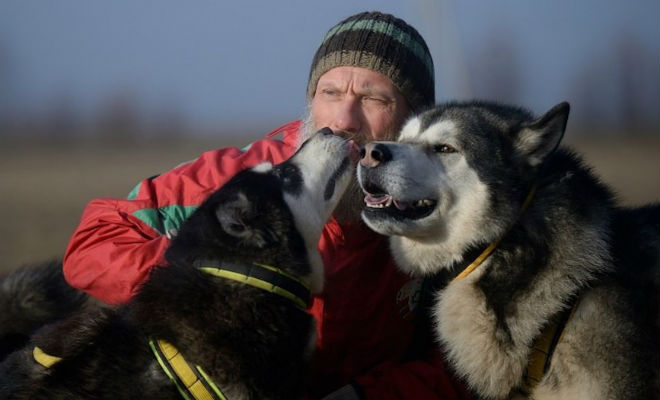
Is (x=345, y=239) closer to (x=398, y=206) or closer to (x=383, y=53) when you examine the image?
(x=398, y=206)

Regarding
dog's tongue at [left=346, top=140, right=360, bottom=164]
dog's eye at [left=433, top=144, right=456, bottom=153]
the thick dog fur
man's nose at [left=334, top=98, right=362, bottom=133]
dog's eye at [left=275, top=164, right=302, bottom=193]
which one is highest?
dog's eye at [left=433, top=144, right=456, bottom=153]

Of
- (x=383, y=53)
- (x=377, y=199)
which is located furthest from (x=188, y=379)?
(x=383, y=53)

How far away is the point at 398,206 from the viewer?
3.99 m

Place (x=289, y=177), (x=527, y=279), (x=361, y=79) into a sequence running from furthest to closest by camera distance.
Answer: (x=361, y=79), (x=289, y=177), (x=527, y=279)

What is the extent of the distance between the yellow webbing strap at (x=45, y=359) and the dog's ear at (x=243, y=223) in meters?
0.92

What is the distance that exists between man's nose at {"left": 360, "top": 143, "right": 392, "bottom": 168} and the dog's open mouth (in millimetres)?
139

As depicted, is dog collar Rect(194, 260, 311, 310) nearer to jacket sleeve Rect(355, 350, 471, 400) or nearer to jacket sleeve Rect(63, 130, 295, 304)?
jacket sleeve Rect(63, 130, 295, 304)

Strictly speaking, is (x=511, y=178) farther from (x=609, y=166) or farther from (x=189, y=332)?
(x=609, y=166)

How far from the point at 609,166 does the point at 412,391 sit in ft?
74.9

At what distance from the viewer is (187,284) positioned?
3.64m

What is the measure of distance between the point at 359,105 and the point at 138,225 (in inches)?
54.9

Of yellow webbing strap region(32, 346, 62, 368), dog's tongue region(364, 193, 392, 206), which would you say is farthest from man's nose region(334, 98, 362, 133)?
yellow webbing strap region(32, 346, 62, 368)

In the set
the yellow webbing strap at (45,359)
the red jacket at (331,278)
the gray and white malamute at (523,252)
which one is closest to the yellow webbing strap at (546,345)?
the gray and white malamute at (523,252)

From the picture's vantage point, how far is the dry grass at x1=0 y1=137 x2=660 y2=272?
42.7 feet
